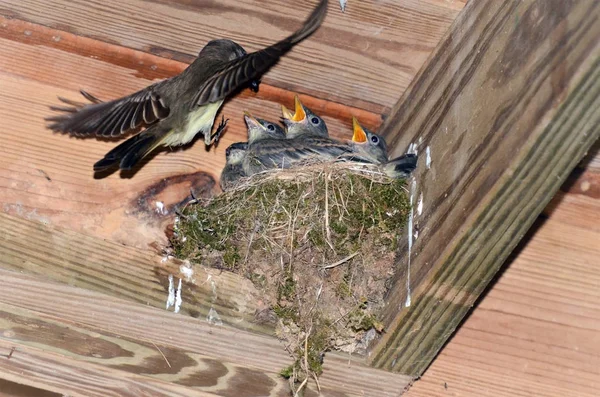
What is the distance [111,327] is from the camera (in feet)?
8.21

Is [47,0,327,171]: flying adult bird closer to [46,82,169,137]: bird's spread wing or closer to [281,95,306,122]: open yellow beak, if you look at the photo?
[46,82,169,137]: bird's spread wing

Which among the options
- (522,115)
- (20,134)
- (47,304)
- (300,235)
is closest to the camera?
(522,115)

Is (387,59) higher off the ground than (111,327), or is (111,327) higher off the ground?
(387,59)

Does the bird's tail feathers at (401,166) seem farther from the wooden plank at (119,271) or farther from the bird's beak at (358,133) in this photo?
the wooden plank at (119,271)

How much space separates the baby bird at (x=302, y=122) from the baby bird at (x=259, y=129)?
0.24 feet

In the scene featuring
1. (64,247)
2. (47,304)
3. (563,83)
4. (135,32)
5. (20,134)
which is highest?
(135,32)

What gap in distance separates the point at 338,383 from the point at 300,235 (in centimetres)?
72

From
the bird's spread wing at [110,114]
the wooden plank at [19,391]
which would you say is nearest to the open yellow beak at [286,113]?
the bird's spread wing at [110,114]

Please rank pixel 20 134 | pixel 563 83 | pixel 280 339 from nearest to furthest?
pixel 563 83 → pixel 280 339 → pixel 20 134

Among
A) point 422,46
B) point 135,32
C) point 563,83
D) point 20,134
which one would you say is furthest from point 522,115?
point 20,134

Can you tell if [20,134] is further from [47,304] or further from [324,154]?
[324,154]

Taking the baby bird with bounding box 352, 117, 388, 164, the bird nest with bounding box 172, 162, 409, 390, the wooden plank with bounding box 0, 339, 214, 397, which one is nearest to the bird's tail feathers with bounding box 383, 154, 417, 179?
the bird nest with bounding box 172, 162, 409, 390

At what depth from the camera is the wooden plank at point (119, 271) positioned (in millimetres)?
2482

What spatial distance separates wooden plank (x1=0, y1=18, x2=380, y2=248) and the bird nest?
161 millimetres
